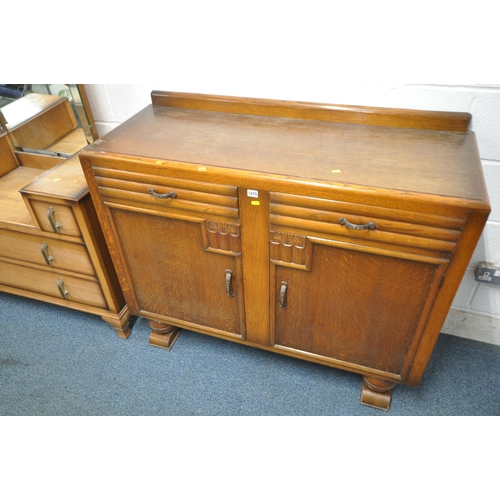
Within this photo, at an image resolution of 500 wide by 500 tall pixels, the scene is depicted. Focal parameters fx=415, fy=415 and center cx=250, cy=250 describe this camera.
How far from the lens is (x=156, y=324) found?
5.21ft

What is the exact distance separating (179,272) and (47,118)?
0.84m

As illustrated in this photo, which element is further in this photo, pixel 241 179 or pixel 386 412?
pixel 386 412

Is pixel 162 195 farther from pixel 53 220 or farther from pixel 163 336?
pixel 163 336

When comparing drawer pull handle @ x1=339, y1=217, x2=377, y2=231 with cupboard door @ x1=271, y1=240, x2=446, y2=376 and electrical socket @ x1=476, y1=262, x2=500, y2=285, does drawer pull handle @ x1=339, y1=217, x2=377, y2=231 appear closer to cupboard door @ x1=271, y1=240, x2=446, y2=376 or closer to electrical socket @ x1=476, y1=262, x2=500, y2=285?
cupboard door @ x1=271, y1=240, x2=446, y2=376

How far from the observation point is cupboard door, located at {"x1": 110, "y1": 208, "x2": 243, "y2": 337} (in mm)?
1235

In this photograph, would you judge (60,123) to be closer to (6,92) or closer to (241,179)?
(6,92)

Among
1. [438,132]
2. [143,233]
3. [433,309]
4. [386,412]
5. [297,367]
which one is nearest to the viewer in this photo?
[433,309]

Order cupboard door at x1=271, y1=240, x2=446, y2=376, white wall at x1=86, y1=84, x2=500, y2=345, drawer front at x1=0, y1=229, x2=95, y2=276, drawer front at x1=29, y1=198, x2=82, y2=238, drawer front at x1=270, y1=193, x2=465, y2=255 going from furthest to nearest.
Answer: drawer front at x1=0, y1=229, x2=95, y2=276 < drawer front at x1=29, y1=198, x2=82, y2=238 < white wall at x1=86, y1=84, x2=500, y2=345 < cupboard door at x1=271, y1=240, x2=446, y2=376 < drawer front at x1=270, y1=193, x2=465, y2=255

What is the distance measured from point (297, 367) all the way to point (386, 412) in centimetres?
34

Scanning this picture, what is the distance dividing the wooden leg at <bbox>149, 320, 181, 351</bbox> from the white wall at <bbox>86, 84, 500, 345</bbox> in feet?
2.65

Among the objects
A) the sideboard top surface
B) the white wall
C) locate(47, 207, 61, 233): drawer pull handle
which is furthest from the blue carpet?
the sideboard top surface

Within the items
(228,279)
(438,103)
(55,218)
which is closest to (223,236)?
(228,279)

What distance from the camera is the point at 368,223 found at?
0.98 metres
